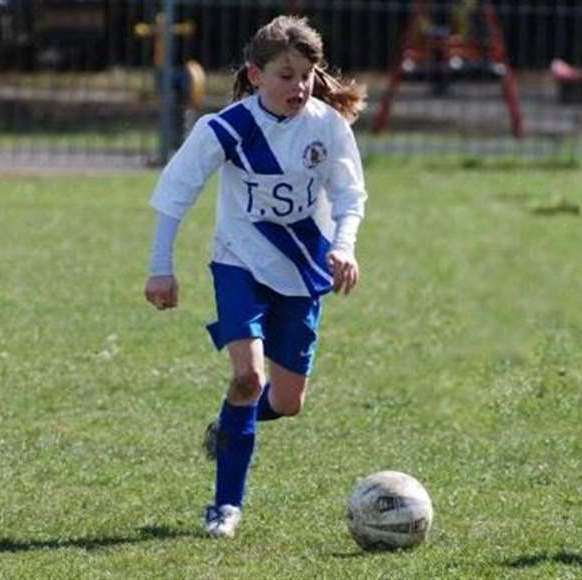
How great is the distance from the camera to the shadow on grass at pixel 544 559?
19.9ft

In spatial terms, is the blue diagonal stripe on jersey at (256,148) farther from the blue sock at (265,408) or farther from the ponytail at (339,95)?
the blue sock at (265,408)

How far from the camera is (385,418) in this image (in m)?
8.30

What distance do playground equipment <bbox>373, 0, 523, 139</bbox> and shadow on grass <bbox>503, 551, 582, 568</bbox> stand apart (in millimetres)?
14606

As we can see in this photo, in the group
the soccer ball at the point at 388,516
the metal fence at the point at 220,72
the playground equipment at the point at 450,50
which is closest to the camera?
the soccer ball at the point at 388,516

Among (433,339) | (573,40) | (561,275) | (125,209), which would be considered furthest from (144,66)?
(433,339)

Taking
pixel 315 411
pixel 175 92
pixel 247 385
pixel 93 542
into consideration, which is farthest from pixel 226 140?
pixel 175 92

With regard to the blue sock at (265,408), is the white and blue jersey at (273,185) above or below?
above

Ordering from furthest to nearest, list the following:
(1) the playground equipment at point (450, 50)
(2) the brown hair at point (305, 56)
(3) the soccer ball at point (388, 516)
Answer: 1. (1) the playground equipment at point (450, 50)
2. (2) the brown hair at point (305, 56)
3. (3) the soccer ball at point (388, 516)

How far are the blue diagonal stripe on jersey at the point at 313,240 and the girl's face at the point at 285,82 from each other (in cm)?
35

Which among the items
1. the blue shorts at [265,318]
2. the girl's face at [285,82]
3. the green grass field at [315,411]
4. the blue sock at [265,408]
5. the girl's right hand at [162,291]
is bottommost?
the green grass field at [315,411]

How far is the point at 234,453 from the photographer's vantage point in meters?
6.54

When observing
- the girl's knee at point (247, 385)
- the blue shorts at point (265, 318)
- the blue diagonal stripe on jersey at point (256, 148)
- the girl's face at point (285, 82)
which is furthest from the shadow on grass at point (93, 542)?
the girl's face at point (285, 82)

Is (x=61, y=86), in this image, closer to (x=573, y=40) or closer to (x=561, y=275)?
(x=573, y=40)

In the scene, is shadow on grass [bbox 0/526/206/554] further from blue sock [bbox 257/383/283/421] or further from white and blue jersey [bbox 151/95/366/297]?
white and blue jersey [bbox 151/95/366/297]
